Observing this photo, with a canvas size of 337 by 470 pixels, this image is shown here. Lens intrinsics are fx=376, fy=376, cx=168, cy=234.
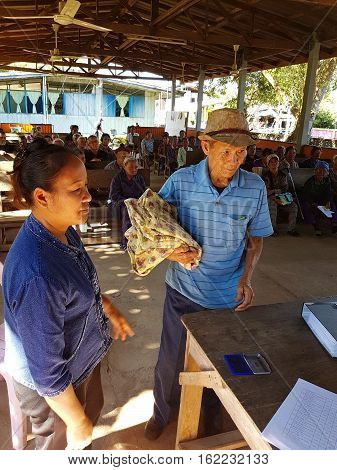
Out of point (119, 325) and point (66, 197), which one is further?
point (119, 325)

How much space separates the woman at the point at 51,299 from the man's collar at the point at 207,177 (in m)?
0.65

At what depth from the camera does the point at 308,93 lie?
27.6ft

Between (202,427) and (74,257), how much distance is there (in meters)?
1.36

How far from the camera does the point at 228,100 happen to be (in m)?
21.4

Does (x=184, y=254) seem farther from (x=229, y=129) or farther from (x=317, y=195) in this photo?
(x=317, y=195)

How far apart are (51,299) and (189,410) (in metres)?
0.99

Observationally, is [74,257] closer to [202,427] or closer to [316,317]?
[316,317]

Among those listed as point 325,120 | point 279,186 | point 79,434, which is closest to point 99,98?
point 325,120

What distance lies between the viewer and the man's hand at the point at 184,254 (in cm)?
155

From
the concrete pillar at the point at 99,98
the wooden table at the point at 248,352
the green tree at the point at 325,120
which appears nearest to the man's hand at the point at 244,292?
the wooden table at the point at 248,352

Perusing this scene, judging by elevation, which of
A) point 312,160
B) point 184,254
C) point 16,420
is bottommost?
point 16,420

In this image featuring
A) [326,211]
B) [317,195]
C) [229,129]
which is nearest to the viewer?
[229,129]

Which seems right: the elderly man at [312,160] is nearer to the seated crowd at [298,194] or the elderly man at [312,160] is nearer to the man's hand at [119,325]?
the seated crowd at [298,194]

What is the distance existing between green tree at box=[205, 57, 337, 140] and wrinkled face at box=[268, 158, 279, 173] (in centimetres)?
702
